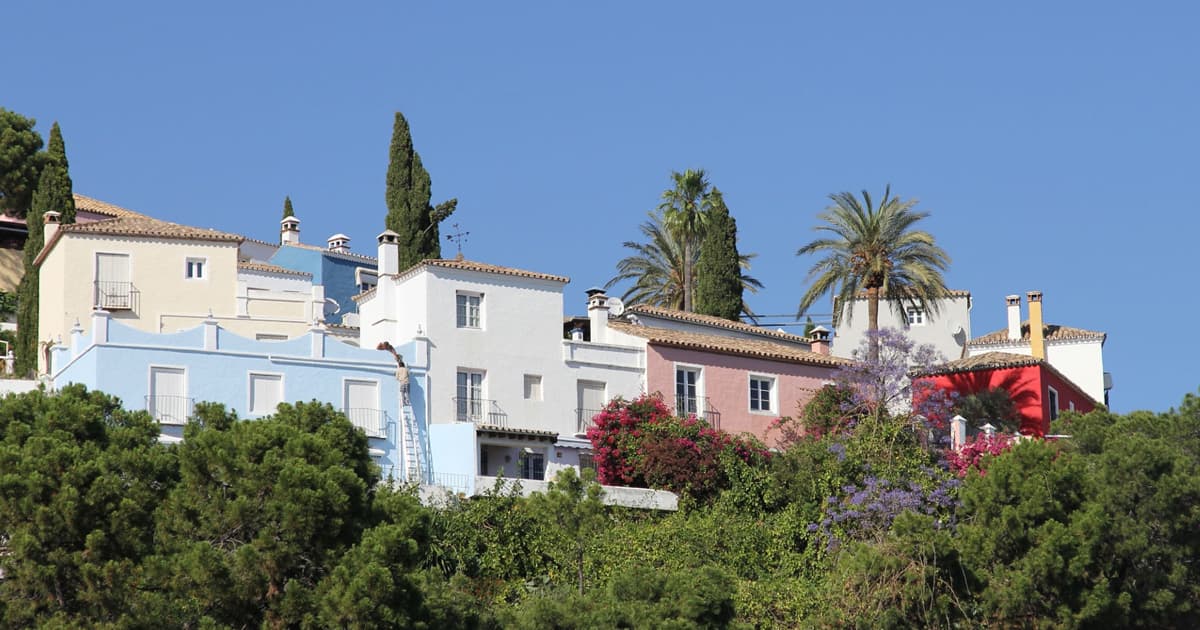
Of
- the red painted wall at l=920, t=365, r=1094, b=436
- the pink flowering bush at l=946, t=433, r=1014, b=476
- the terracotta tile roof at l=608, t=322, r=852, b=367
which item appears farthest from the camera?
the red painted wall at l=920, t=365, r=1094, b=436

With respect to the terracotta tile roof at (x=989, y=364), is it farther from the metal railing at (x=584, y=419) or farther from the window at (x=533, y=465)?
the window at (x=533, y=465)

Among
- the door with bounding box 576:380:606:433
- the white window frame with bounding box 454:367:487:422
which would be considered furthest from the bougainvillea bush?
the white window frame with bounding box 454:367:487:422

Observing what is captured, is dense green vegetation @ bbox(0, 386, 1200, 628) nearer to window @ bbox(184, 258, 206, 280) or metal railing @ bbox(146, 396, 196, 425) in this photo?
metal railing @ bbox(146, 396, 196, 425)

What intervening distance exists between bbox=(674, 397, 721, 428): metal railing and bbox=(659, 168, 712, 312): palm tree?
17851mm

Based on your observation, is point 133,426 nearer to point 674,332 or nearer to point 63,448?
point 63,448

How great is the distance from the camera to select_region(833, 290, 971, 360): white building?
3078 inches

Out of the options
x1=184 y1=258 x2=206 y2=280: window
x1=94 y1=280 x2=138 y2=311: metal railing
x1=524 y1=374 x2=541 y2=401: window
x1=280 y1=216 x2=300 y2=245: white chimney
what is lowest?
x1=524 y1=374 x2=541 y2=401: window

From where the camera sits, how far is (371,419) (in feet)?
170

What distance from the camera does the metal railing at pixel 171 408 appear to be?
48469 mm

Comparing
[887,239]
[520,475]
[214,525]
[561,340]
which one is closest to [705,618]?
[214,525]

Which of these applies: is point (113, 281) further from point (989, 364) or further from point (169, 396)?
point (989, 364)

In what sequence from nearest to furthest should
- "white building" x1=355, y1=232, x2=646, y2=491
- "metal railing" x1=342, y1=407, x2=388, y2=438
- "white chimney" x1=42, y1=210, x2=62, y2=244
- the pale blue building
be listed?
the pale blue building < "metal railing" x1=342, y1=407, x2=388, y2=438 < "white building" x1=355, y1=232, x2=646, y2=491 < "white chimney" x1=42, y1=210, x2=62, y2=244

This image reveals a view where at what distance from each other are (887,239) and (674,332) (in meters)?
9.59

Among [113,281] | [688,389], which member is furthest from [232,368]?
[688,389]
